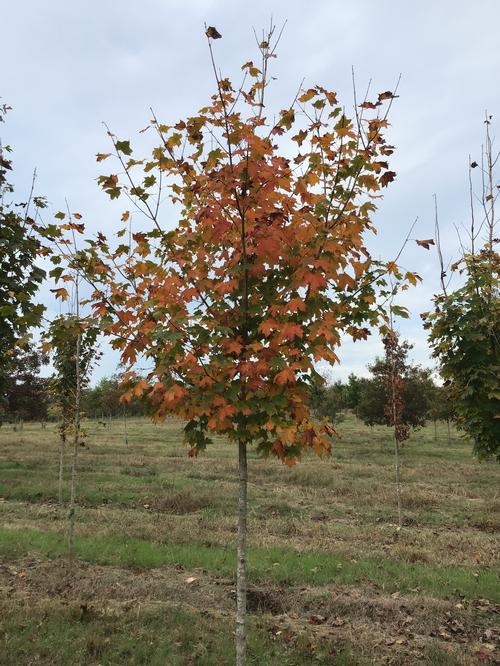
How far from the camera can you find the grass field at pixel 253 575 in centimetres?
525

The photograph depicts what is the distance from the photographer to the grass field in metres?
5.25

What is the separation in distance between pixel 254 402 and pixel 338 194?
179 centimetres

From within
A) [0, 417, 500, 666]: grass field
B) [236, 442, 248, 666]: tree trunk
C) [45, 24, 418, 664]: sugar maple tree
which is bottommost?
[0, 417, 500, 666]: grass field

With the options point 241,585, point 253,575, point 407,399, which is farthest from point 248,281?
point 407,399

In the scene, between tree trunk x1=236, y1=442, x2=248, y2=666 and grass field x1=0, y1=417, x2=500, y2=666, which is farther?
grass field x1=0, y1=417, x2=500, y2=666

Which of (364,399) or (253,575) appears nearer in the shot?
(253,575)

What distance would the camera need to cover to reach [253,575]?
24.6 feet

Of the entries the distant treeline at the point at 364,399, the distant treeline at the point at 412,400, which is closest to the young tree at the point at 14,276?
the distant treeline at the point at 364,399

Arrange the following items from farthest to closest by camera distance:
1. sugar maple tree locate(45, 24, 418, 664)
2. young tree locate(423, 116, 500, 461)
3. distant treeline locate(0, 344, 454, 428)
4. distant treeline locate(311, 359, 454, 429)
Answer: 1. distant treeline locate(311, 359, 454, 429)
2. distant treeline locate(0, 344, 454, 428)
3. young tree locate(423, 116, 500, 461)
4. sugar maple tree locate(45, 24, 418, 664)

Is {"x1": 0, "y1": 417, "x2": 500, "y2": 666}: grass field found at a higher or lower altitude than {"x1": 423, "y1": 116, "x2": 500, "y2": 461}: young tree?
lower

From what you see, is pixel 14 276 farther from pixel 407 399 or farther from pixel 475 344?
pixel 407 399

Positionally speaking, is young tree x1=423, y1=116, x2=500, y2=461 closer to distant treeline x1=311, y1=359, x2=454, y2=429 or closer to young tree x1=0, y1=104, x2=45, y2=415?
young tree x1=0, y1=104, x2=45, y2=415

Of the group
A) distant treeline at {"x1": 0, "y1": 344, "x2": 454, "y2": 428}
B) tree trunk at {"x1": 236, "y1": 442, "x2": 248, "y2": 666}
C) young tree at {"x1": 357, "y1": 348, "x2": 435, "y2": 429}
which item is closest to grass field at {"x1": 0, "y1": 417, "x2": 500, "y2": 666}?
tree trunk at {"x1": 236, "y1": 442, "x2": 248, "y2": 666}

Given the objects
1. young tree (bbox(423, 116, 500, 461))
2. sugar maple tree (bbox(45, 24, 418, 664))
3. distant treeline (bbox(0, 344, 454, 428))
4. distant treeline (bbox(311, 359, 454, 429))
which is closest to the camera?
sugar maple tree (bbox(45, 24, 418, 664))
